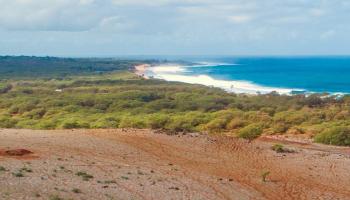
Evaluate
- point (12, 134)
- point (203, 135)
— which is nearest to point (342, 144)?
point (203, 135)

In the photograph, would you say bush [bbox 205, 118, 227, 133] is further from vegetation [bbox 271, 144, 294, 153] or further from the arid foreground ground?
vegetation [bbox 271, 144, 294, 153]

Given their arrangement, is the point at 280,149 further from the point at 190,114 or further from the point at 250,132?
the point at 190,114

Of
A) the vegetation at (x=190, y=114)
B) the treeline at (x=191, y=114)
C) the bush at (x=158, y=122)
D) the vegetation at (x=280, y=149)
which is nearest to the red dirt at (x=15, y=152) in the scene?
the vegetation at (x=190, y=114)

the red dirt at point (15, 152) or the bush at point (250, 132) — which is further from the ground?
the red dirt at point (15, 152)

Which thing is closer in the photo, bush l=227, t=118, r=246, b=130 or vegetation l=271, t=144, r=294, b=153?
vegetation l=271, t=144, r=294, b=153

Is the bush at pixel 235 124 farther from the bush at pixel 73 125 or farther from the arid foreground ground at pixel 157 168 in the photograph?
the arid foreground ground at pixel 157 168

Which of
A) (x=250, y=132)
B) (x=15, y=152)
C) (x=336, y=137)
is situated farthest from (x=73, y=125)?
(x=336, y=137)

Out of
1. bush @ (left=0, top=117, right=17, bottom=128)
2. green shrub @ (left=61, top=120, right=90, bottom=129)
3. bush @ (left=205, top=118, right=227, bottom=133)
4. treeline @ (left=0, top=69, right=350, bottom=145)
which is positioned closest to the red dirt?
treeline @ (left=0, top=69, right=350, bottom=145)
